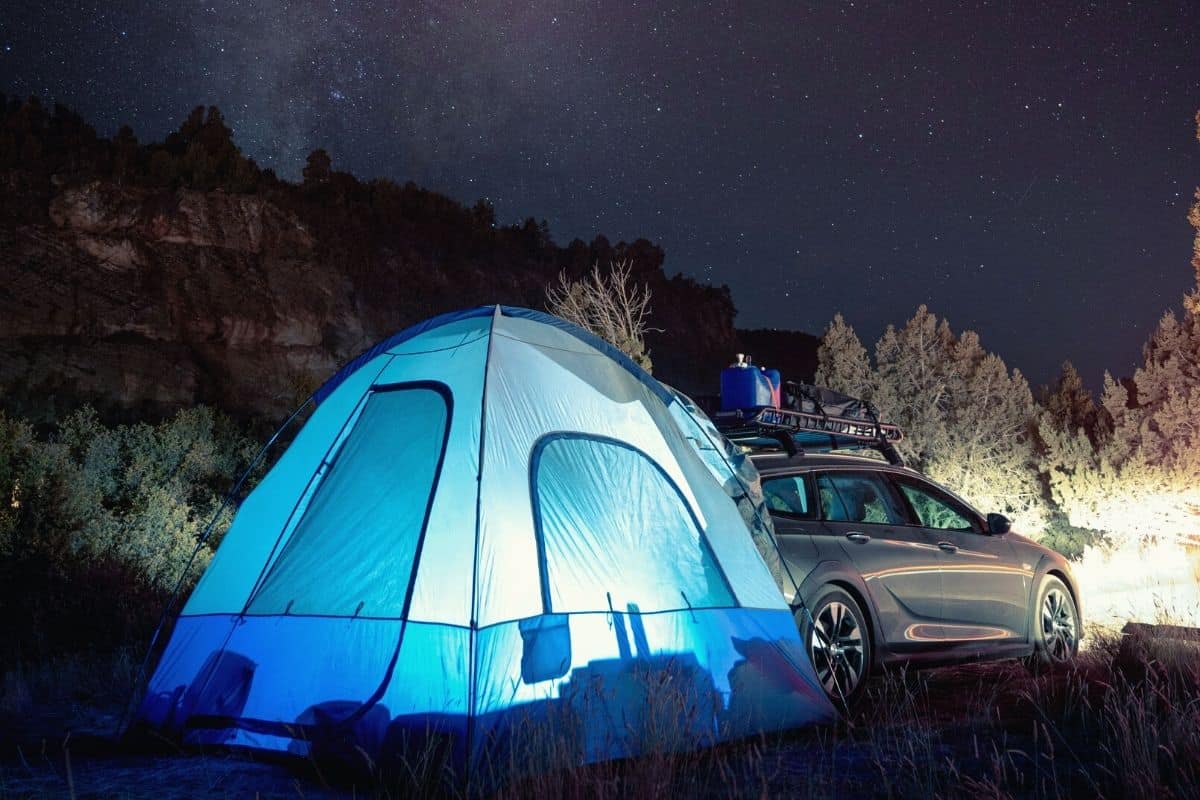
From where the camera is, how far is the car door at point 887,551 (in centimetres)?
648

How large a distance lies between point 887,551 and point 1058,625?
2367mm

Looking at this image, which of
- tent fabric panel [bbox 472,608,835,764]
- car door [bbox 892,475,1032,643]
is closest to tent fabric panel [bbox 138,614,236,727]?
tent fabric panel [bbox 472,608,835,764]

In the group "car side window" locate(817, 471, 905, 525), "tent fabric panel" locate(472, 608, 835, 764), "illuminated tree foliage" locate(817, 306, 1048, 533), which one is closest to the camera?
"tent fabric panel" locate(472, 608, 835, 764)

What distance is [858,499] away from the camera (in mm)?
7184

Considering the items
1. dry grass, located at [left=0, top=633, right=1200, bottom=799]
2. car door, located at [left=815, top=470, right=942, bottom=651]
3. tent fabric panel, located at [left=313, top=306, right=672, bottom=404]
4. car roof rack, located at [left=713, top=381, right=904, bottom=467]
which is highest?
tent fabric panel, located at [left=313, top=306, right=672, bottom=404]

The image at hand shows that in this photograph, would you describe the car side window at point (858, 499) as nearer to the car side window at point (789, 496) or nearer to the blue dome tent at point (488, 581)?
the car side window at point (789, 496)

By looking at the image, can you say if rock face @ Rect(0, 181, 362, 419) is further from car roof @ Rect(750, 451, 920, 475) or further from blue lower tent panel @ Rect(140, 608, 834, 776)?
blue lower tent panel @ Rect(140, 608, 834, 776)

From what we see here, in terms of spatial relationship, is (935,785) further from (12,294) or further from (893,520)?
(12,294)

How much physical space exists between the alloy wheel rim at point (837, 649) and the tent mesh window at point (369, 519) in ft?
8.55

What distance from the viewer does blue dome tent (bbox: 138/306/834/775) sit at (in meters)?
4.55

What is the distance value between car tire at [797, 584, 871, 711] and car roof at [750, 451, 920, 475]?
86 centimetres

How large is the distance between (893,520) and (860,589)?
1.06 meters

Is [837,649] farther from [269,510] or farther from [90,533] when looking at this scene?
[90,533]

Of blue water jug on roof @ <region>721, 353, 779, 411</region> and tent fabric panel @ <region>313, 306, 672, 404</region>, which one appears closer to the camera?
tent fabric panel @ <region>313, 306, 672, 404</region>
